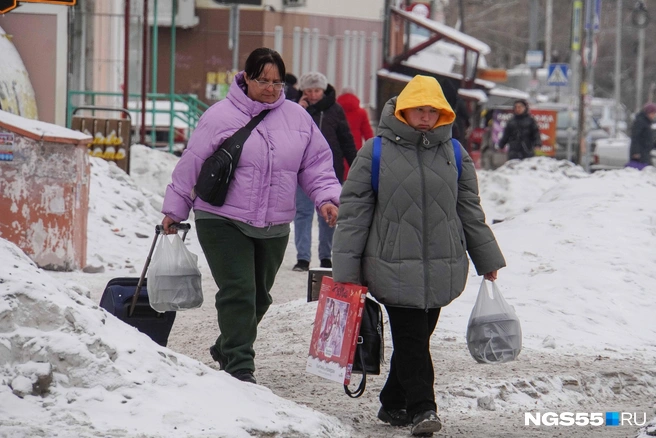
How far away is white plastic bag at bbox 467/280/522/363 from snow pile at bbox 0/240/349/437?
2.46 feet

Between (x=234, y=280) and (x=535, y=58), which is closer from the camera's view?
(x=234, y=280)

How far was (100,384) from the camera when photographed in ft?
15.7

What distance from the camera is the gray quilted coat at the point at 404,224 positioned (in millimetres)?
5262

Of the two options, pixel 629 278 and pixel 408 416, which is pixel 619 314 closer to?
pixel 629 278

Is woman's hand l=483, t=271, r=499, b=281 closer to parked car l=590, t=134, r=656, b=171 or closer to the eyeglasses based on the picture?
the eyeglasses

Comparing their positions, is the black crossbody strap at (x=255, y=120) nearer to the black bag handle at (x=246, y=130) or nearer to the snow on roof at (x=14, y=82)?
the black bag handle at (x=246, y=130)

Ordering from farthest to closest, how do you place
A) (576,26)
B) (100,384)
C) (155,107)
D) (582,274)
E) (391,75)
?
(391,75) → (576,26) → (155,107) → (582,274) → (100,384)

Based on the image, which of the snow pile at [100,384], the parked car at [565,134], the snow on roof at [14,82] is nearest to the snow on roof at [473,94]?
the parked car at [565,134]

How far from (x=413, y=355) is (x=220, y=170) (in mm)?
1188

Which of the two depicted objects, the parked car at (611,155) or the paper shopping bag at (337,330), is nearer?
the paper shopping bag at (337,330)

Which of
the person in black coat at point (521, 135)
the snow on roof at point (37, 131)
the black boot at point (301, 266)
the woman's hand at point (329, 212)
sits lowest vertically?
the black boot at point (301, 266)

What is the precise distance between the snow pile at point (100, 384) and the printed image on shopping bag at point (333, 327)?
30 centimetres

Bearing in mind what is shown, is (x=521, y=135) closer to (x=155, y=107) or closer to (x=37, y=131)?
(x=155, y=107)

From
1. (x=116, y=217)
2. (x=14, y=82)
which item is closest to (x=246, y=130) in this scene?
(x=116, y=217)
